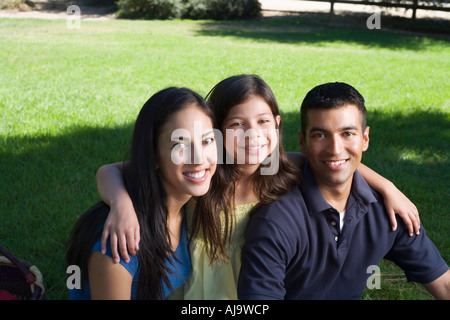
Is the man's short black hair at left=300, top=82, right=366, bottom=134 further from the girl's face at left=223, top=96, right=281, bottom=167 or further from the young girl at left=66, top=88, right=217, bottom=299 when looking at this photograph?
the young girl at left=66, top=88, right=217, bottom=299

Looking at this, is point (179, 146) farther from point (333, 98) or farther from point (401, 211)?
point (401, 211)

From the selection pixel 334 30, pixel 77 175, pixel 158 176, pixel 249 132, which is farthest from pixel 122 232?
pixel 334 30

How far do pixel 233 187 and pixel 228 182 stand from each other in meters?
0.06

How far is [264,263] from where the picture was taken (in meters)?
2.21

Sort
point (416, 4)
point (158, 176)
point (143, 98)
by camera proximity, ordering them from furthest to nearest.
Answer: point (416, 4) → point (143, 98) → point (158, 176)

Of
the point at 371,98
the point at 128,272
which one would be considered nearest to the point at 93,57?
the point at 371,98

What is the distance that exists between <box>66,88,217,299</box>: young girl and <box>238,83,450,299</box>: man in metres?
0.35

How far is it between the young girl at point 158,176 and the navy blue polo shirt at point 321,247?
0.34 meters

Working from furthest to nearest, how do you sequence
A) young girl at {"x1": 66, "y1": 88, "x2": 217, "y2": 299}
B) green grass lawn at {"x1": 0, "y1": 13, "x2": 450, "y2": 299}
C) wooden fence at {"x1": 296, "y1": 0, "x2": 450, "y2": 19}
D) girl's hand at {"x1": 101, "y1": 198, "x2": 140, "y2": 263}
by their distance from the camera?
wooden fence at {"x1": 296, "y1": 0, "x2": 450, "y2": 19}, green grass lawn at {"x1": 0, "y1": 13, "x2": 450, "y2": 299}, young girl at {"x1": 66, "y1": 88, "x2": 217, "y2": 299}, girl's hand at {"x1": 101, "y1": 198, "x2": 140, "y2": 263}

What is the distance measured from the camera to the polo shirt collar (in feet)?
7.87

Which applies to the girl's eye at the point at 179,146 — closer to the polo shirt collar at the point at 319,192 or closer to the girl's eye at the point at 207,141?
the girl's eye at the point at 207,141

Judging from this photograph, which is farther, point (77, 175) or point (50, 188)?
point (77, 175)

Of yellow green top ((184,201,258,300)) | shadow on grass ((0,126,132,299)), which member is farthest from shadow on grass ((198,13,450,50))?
yellow green top ((184,201,258,300))
